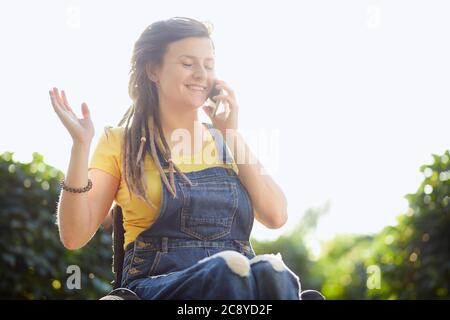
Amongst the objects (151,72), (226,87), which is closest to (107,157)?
(151,72)

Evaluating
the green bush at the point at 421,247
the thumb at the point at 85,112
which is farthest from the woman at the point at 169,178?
the green bush at the point at 421,247

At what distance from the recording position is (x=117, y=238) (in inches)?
115

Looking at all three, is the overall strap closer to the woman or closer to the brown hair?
the woman

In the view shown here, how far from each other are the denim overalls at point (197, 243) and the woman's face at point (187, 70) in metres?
0.22

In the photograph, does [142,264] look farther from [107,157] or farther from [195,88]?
[195,88]

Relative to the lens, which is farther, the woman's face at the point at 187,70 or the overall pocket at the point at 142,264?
the woman's face at the point at 187,70

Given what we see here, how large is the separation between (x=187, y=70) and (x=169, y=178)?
400 millimetres

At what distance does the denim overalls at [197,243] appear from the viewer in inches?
93.9

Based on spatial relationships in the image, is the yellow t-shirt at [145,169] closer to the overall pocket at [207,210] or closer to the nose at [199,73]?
the overall pocket at [207,210]

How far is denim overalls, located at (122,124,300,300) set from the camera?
7.82 ft

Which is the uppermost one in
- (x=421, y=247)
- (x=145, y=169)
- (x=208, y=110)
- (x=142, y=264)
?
(x=208, y=110)

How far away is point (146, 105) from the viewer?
300 cm

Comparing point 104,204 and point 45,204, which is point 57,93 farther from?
point 45,204

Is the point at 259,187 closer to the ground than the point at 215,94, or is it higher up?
closer to the ground
